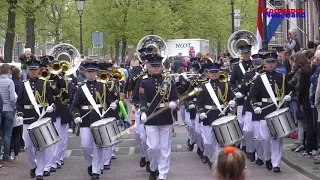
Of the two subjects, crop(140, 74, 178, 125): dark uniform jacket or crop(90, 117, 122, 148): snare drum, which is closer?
crop(140, 74, 178, 125): dark uniform jacket

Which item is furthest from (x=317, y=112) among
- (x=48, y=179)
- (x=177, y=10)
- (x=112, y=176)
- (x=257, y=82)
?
(x=177, y=10)

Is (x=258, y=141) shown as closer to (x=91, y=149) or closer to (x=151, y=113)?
(x=151, y=113)

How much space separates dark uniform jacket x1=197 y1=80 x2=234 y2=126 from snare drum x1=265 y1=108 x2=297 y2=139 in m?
1.07

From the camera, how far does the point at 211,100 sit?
52.1 ft

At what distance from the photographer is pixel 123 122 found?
2355cm

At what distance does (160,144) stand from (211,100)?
1.83m

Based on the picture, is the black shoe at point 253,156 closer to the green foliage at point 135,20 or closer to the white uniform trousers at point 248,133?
the white uniform trousers at point 248,133

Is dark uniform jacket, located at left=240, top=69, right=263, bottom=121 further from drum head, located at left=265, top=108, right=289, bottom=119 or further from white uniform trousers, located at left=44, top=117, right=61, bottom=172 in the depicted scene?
white uniform trousers, located at left=44, top=117, right=61, bottom=172

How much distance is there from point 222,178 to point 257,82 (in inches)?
370

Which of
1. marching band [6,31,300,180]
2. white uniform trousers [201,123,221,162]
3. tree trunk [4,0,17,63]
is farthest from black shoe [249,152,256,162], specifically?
tree trunk [4,0,17,63]

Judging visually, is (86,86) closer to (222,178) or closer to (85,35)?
(222,178)

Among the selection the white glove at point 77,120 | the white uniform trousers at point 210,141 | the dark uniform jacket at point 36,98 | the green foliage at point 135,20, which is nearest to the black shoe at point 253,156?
the white uniform trousers at point 210,141

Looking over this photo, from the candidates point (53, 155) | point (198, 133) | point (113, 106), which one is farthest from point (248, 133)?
point (53, 155)

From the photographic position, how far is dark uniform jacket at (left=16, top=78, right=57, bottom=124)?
15.4 metres
